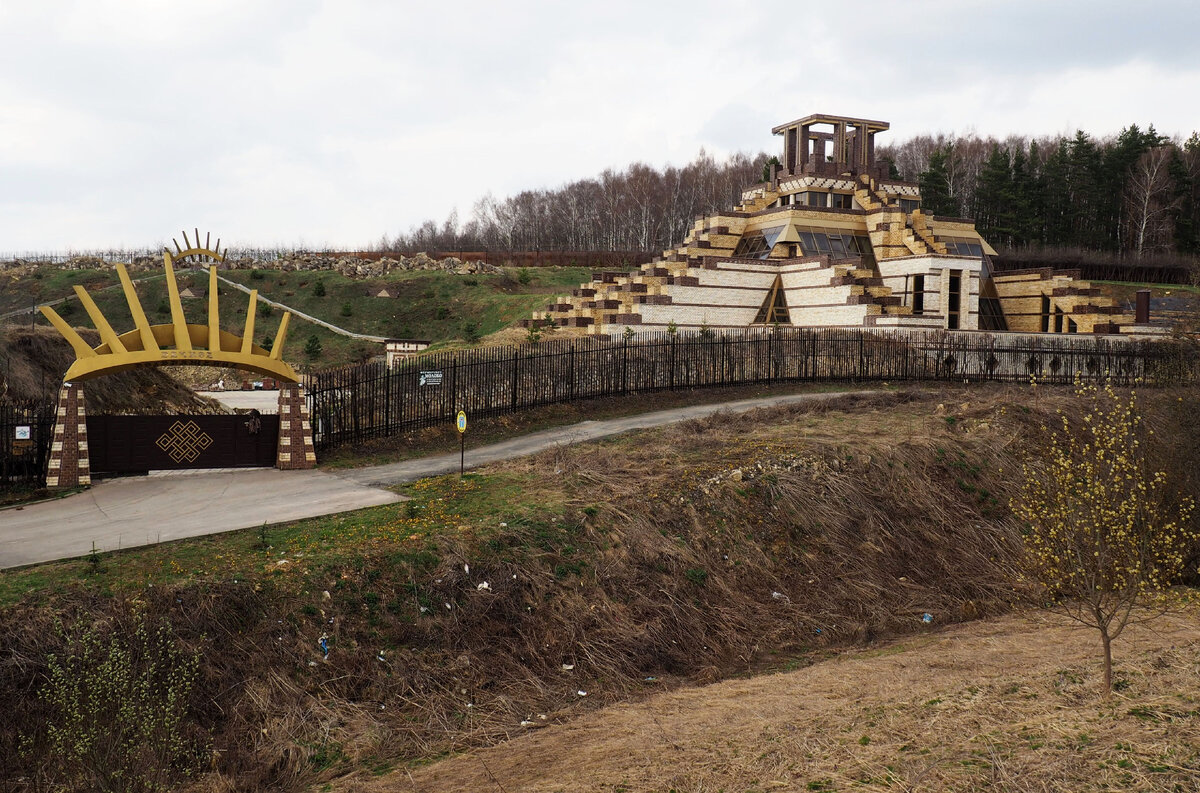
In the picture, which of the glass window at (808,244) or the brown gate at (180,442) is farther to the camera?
the glass window at (808,244)

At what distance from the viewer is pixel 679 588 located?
46.3ft

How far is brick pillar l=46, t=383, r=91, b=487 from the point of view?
16.9 m

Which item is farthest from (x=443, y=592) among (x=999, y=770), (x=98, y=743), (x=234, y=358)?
(x=234, y=358)

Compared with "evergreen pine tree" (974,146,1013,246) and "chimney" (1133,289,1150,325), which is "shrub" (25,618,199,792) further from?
"evergreen pine tree" (974,146,1013,246)

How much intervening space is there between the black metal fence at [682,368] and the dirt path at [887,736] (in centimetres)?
1263

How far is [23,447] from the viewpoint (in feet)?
56.1

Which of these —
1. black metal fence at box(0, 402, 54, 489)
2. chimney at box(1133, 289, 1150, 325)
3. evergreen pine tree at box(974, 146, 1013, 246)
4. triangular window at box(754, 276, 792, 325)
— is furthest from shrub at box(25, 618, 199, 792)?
evergreen pine tree at box(974, 146, 1013, 246)

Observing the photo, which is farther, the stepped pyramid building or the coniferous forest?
the coniferous forest

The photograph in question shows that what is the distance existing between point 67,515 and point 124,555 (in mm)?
3571

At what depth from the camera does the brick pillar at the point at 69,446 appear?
55.5 ft

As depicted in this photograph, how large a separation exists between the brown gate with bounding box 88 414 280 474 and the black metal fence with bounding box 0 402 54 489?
0.89 m

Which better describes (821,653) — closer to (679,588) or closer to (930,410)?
Answer: (679,588)

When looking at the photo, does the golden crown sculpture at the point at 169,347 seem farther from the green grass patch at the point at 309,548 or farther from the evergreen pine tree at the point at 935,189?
the evergreen pine tree at the point at 935,189

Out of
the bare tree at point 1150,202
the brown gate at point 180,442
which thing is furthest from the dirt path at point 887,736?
the bare tree at point 1150,202
